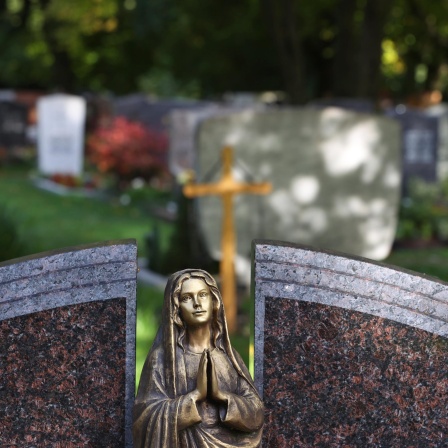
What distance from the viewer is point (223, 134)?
907 cm

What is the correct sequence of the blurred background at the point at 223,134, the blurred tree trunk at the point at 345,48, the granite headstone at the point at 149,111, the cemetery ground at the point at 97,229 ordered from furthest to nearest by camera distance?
the granite headstone at the point at 149,111, the blurred tree trunk at the point at 345,48, the blurred background at the point at 223,134, the cemetery ground at the point at 97,229

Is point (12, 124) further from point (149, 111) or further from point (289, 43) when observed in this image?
point (289, 43)

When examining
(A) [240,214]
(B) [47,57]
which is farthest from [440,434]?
(B) [47,57]

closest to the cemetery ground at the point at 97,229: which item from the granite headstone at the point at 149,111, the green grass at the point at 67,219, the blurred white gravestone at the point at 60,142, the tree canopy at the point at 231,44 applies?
the green grass at the point at 67,219

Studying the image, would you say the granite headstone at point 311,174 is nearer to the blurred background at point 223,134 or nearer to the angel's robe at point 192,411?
the blurred background at point 223,134

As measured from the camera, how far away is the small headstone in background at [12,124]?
24281 millimetres

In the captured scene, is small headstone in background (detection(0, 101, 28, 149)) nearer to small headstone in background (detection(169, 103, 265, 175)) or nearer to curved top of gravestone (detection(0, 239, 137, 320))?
small headstone in background (detection(169, 103, 265, 175))

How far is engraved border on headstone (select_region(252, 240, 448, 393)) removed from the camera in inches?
171

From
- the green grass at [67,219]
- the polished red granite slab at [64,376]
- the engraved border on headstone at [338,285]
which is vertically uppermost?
the engraved border on headstone at [338,285]

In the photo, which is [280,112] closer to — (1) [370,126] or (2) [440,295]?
(1) [370,126]

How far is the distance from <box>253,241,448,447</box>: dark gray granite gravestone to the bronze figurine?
38 centimetres

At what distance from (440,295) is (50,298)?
1.68 metres

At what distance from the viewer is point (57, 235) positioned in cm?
1267

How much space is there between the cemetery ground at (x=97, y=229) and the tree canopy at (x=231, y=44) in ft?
11.7
